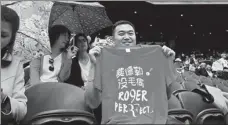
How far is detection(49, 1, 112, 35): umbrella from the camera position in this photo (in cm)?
470

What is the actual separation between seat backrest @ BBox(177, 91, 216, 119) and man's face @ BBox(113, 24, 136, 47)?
738mm

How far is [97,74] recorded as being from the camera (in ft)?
10.6

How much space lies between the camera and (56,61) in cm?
428

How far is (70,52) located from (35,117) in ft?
4.13

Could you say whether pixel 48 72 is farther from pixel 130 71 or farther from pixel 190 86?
pixel 190 86

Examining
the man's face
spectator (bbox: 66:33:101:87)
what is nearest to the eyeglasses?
spectator (bbox: 66:33:101:87)

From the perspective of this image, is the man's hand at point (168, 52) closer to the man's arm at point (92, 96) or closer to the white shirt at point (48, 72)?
the man's arm at point (92, 96)

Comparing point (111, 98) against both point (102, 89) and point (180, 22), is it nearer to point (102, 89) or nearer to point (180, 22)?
point (102, 89)

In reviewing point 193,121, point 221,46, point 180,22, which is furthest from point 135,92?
point 221,46

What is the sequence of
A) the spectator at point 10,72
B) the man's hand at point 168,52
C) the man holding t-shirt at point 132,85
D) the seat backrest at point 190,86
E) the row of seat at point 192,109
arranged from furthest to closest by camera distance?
the seat backrest at point 190,86, the row of seat at point 192,109, the man's hand at point 168,52, the man holding t-shirt at point 132,85, the spectator at point 10,72

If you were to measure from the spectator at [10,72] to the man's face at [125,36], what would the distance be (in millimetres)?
880

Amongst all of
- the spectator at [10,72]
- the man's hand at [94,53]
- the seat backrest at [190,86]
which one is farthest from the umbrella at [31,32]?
the seat backrest at [190,86]

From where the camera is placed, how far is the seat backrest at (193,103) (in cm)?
368

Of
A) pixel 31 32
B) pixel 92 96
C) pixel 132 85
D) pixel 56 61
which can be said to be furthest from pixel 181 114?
pixel 31 32
